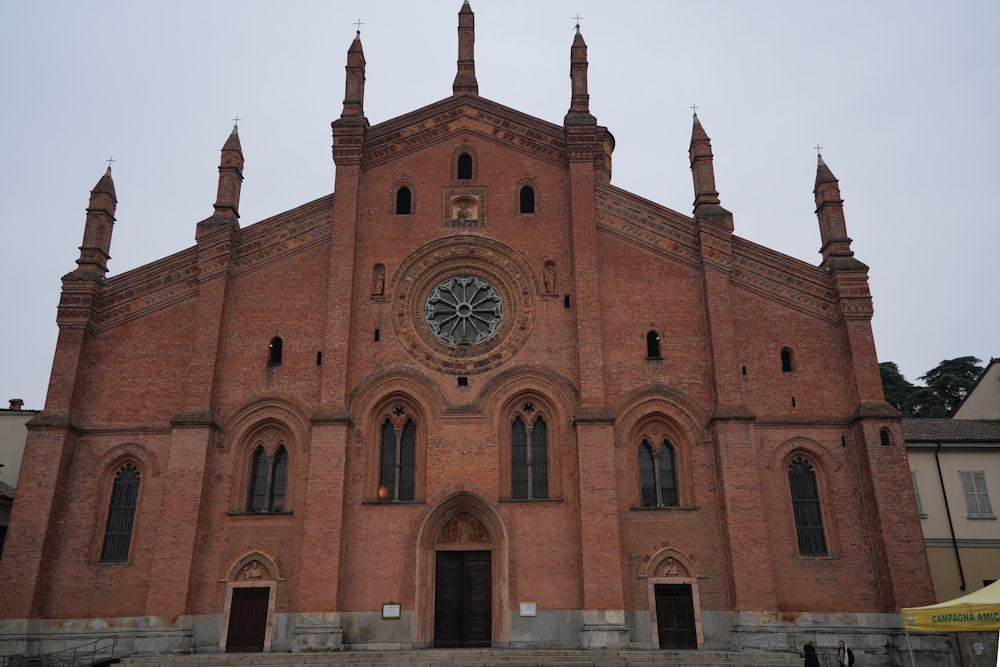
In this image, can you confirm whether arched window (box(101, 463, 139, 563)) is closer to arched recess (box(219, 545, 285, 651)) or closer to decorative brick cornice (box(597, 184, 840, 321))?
arched recess (box(219, 545, 285, 651))

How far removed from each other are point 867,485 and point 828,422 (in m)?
2.00

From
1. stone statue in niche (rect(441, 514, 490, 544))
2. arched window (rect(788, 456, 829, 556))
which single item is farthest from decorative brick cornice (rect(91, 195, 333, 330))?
arched window (rect(788, 456, 829, 556))

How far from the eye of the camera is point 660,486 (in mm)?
23344

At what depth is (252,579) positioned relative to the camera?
22625mm

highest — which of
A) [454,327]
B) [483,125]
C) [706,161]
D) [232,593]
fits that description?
[483,125]

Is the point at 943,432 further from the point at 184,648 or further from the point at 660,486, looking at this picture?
the point at 184,648

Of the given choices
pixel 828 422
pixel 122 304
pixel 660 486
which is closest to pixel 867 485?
pixel 828 422

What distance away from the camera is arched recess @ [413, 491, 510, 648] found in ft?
72.8

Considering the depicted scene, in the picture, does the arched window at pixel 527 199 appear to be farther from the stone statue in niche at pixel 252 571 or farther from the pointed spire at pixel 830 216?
the stone statue in niche at pixel 252 571

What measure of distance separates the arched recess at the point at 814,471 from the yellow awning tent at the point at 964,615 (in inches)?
287

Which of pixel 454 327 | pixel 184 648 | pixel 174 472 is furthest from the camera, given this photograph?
pixel 454 327

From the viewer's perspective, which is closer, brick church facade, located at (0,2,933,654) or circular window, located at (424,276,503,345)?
brick church facade, located at (0,2,933,654)

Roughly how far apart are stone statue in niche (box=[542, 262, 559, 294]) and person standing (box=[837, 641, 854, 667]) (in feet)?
40.7

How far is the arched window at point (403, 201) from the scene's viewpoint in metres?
26.6
